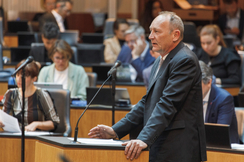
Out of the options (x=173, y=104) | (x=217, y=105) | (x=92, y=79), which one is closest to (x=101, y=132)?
(x=173, y=104)

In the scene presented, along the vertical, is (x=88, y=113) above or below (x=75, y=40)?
below

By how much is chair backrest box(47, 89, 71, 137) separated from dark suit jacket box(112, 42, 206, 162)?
1696mm

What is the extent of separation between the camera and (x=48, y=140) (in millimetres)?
2072

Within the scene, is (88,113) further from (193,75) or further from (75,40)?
(75,40)

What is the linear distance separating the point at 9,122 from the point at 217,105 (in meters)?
1.50

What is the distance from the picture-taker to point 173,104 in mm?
2059

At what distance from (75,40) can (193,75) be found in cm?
522

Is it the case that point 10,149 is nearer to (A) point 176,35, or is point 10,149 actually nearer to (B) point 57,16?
(A) point 176,35

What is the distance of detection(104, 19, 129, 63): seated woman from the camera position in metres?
7.05

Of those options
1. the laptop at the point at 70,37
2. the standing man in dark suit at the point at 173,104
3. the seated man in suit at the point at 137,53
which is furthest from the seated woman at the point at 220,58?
the standing man in dark suit at the point at 173,104

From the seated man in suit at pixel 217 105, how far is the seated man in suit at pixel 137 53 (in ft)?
7.46

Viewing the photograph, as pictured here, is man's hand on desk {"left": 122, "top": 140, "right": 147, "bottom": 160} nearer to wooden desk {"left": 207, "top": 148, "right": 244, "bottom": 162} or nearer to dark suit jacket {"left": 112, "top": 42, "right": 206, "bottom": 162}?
dark suit jacket {"left": 112, "top": 42, "right": 206, "bottom": 162}

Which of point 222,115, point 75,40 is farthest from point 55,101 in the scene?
point 75,40

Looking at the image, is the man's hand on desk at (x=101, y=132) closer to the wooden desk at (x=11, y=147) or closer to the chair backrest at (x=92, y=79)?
the wooden desk at (x=11, y=147)
